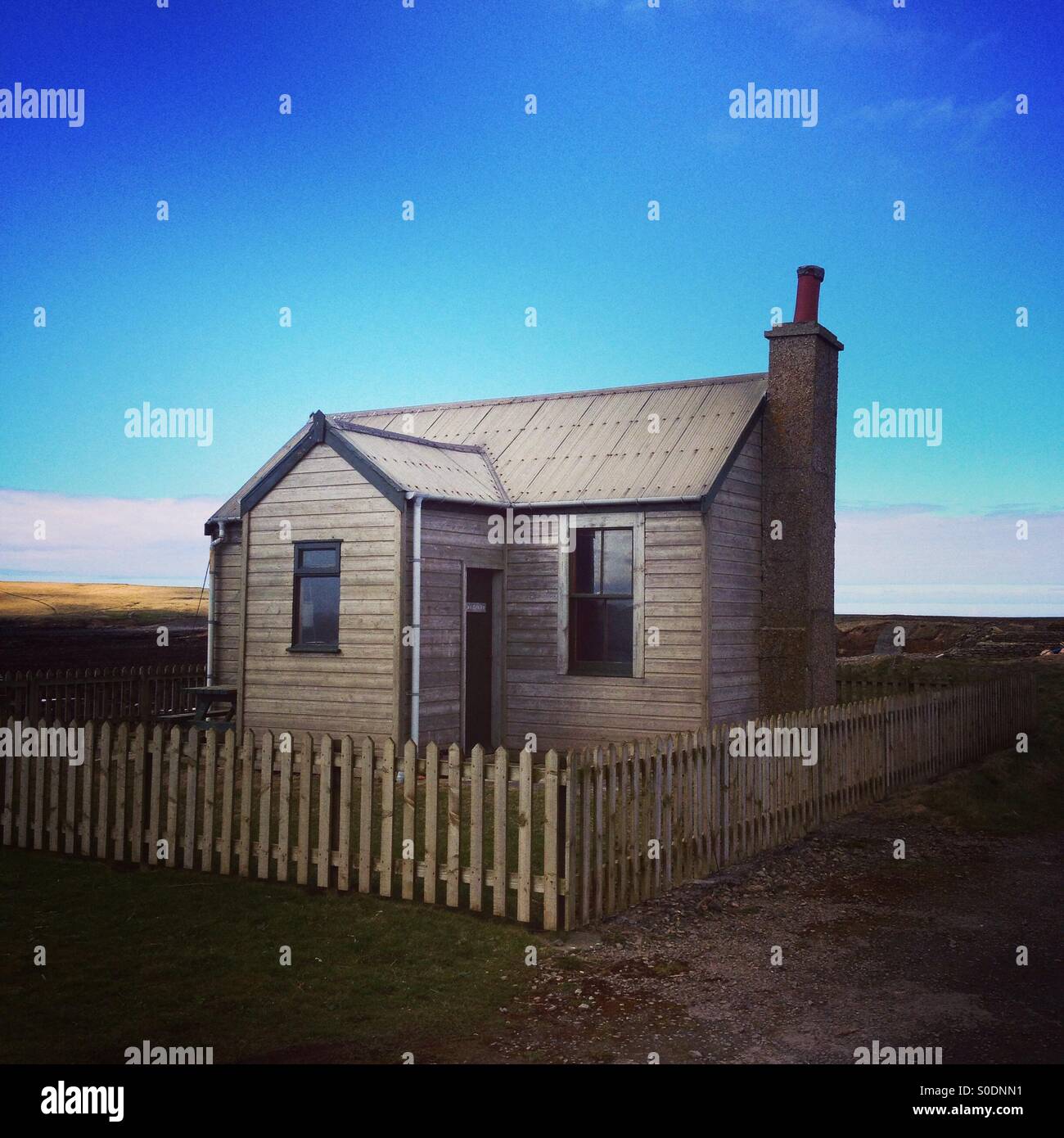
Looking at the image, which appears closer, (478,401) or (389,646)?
(389,646)

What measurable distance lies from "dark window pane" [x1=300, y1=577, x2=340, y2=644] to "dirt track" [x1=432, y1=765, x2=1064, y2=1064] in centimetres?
819

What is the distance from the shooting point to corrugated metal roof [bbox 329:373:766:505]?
17656mm

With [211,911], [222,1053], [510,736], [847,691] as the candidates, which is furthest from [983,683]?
[222,1053]

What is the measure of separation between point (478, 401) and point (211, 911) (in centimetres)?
1479

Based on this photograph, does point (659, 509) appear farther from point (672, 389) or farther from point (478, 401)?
point (478, 401)

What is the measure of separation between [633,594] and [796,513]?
3.27m

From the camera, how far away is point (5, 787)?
38.4 feet

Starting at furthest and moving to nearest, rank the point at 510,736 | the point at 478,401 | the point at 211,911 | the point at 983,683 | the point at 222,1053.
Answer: the point at 478,401 → the point at 983,683 → the point at 510,736 → the point at 211,911 → the point at 222,1053

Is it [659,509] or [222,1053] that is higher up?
[659,509]
